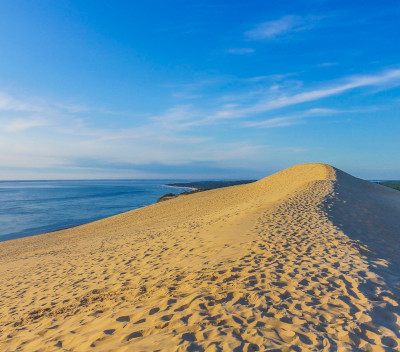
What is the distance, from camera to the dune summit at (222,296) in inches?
161

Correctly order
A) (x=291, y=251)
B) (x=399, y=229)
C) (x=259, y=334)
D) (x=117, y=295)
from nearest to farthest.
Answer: (x=259, y=334) → (x=117, y=295) → (x=291, y=251) → (x=399, y=229)

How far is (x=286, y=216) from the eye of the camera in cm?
1362

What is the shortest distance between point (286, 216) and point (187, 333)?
34.3ft

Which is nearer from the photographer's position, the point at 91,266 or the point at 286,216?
the point at 91,266

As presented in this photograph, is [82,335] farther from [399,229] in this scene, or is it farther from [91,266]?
[399,229]

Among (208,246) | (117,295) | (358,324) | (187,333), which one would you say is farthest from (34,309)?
(358,324)

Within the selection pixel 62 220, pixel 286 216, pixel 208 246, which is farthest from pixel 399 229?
pixel 62 220

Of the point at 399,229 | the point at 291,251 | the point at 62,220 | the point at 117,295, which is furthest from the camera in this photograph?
the point at 62,220

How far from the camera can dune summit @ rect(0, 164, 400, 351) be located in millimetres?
4094

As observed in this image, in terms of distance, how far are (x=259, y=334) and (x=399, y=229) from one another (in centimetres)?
1303

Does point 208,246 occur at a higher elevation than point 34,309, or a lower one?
higher

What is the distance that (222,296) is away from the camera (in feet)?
17.5

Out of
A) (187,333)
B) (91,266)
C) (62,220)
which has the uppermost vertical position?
(187,333)

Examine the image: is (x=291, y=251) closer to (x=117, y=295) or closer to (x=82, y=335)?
(x=117, y=295)
